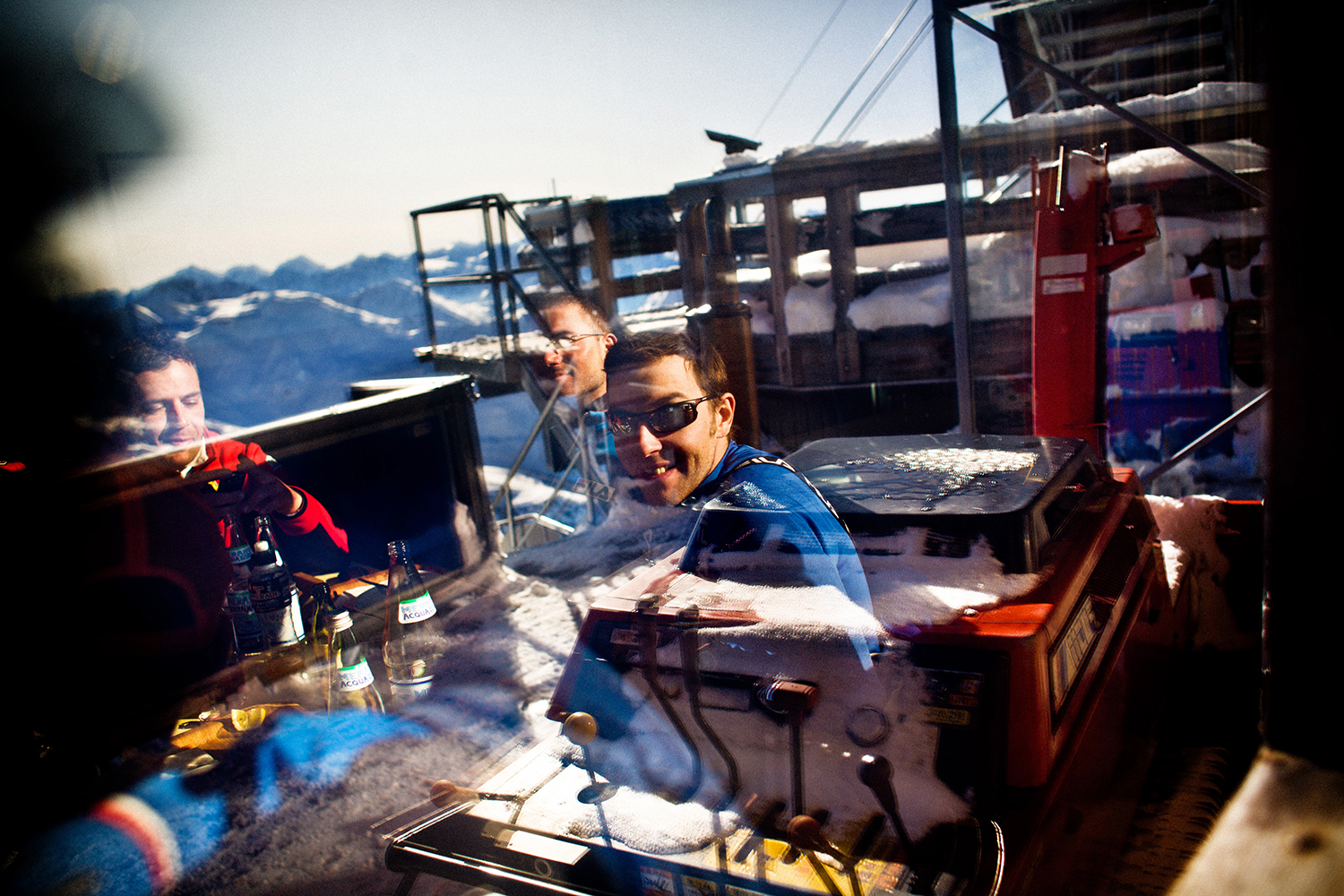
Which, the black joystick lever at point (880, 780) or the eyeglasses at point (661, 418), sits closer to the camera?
the black joystick lever at point (880, 780)

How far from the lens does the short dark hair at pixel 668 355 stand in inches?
68.9

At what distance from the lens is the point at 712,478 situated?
1677mm

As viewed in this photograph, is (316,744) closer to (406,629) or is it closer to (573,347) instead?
(406,629)

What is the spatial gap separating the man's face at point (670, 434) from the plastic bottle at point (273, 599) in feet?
4.39

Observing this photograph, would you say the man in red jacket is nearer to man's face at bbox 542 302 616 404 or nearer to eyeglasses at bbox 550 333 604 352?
man's face at bbox 542 302 616 404

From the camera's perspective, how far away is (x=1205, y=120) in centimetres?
492

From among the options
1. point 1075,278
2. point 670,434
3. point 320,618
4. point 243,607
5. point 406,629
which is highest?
point 1075,278

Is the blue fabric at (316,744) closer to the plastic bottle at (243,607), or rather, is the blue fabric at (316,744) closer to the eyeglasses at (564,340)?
the plastic bottle at (243,607)

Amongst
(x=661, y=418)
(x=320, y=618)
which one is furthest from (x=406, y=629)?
(x=661, y=418)

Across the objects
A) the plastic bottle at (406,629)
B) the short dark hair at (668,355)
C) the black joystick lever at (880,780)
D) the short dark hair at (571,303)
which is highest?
the short dark hair at (571,303)

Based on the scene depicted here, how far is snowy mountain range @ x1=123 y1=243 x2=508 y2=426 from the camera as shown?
24.2 meters

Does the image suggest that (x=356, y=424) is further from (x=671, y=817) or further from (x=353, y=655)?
(x=671, y=817)

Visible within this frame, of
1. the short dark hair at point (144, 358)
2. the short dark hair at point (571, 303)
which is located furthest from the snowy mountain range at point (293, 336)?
the short dark hair at point (144, 358)

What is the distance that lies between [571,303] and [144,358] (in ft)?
11.6
